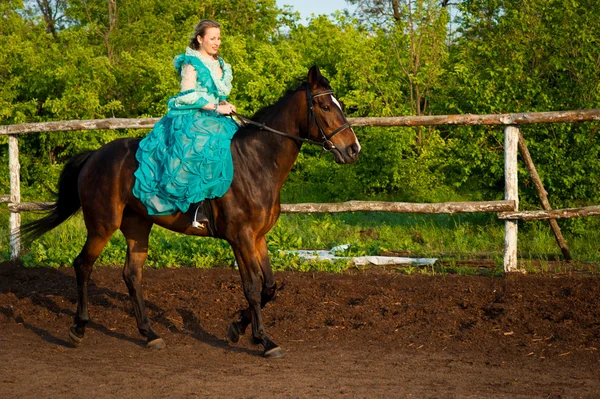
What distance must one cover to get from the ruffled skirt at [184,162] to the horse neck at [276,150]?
17cm

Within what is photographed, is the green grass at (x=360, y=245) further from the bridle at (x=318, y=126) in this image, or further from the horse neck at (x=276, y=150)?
the bridle at (x=318, y=126)

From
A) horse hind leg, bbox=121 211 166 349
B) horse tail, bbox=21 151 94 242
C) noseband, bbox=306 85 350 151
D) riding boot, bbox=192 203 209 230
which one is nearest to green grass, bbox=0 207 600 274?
horse tail, bbox=21 151 94 242

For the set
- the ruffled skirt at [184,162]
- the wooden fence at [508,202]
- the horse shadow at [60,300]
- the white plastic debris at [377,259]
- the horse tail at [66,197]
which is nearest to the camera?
the ruffled skirt at [184,162]

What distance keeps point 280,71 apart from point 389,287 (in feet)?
35.2

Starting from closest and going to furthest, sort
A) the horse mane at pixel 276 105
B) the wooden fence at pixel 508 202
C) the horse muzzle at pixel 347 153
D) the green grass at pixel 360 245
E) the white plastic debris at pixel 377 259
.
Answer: the horse muzzle at pixel 347 153
the horse mane at pixel 276 105
the wooden fence at pixel 508 202
the white plastic debris at pixel 377 259
the green grass at pixel 360 245

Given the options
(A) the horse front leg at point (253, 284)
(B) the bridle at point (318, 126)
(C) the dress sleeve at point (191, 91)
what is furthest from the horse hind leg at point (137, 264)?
(B) the bridle at point (318, 126)

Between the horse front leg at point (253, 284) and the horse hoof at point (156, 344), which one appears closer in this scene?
the horse front leg at point (253, 284)

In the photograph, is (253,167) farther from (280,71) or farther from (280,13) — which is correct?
(280,13)

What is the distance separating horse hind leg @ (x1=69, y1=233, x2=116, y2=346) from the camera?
269 inches

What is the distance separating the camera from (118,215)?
680cm

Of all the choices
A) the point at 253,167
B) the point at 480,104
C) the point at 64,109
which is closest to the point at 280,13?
the point at 64,109

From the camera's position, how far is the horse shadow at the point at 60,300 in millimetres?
7035

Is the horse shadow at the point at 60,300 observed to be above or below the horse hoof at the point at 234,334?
below

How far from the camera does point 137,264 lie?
6.95 metres
